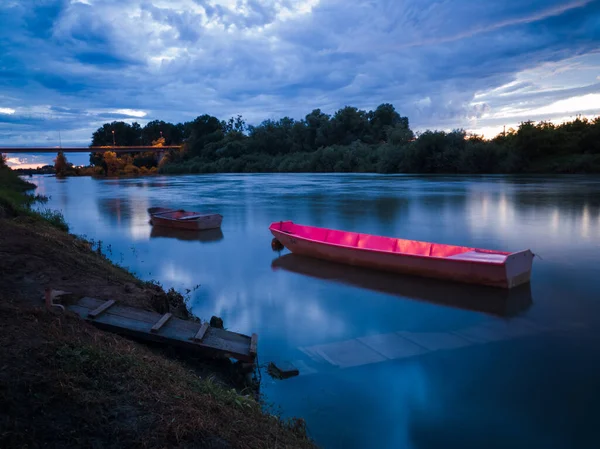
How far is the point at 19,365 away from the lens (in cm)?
335

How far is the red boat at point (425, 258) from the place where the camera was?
9445mm

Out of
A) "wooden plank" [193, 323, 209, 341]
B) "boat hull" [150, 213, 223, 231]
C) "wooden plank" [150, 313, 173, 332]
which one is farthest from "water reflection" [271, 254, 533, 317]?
"boat hull" [150, 213, 223, 231]

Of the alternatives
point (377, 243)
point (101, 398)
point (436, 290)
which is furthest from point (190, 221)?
point (101, 398)

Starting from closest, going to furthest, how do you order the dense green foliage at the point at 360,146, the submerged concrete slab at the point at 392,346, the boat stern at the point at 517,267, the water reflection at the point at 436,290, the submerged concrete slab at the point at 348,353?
the submerged concrete slab at the point at 348,353 < the submerged concrete slab at the point at 392,346 < the water reflection at the point at 436,290 < the boat stern at the point at 517,267 < the dense green foliage at the point at 360,146

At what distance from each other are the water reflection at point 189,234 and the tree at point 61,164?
91097 mm

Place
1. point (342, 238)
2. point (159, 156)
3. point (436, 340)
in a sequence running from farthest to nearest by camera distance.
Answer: point (159, 156) → point (342, 238) → point (436, 340)

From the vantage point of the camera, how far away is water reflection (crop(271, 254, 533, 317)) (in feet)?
29.7

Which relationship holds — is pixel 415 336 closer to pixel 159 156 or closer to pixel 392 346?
pixel 392 346

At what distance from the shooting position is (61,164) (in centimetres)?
9819

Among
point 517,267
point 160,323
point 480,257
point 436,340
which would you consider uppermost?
point 160,323

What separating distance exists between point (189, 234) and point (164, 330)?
12.4 metres

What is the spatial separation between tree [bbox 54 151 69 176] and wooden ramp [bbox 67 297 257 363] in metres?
104

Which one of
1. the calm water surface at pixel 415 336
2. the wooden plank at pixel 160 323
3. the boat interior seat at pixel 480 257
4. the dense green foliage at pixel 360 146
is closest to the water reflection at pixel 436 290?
the calm water surface at pixel 415 336

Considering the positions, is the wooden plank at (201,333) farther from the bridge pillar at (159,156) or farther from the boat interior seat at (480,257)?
the bridge pillar at (159,156)
